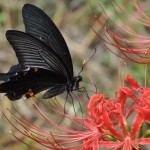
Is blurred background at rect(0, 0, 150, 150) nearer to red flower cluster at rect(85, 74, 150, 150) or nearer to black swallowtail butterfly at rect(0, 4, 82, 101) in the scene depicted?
black swallowtail butterfly at rect(0, 4, 82, 101)

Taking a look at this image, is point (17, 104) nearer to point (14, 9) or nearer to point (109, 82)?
point (109, 82)

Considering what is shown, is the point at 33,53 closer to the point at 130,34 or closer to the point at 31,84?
the point at 31,84

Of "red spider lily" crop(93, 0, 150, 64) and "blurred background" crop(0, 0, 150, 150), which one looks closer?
"red spider lily" crop(93, 0, 150, 64)

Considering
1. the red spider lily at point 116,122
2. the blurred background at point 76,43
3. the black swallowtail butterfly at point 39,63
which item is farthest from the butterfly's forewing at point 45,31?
the blurred background at point 76,43

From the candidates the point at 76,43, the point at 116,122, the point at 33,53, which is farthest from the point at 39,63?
the point at 76,43

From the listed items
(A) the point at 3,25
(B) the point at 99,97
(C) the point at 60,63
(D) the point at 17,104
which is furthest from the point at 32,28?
(A) the point at 3,25

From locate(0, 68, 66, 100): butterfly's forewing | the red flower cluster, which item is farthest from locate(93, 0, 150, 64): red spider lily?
locate(0, 68, 66, 100): butterfly's forewing
